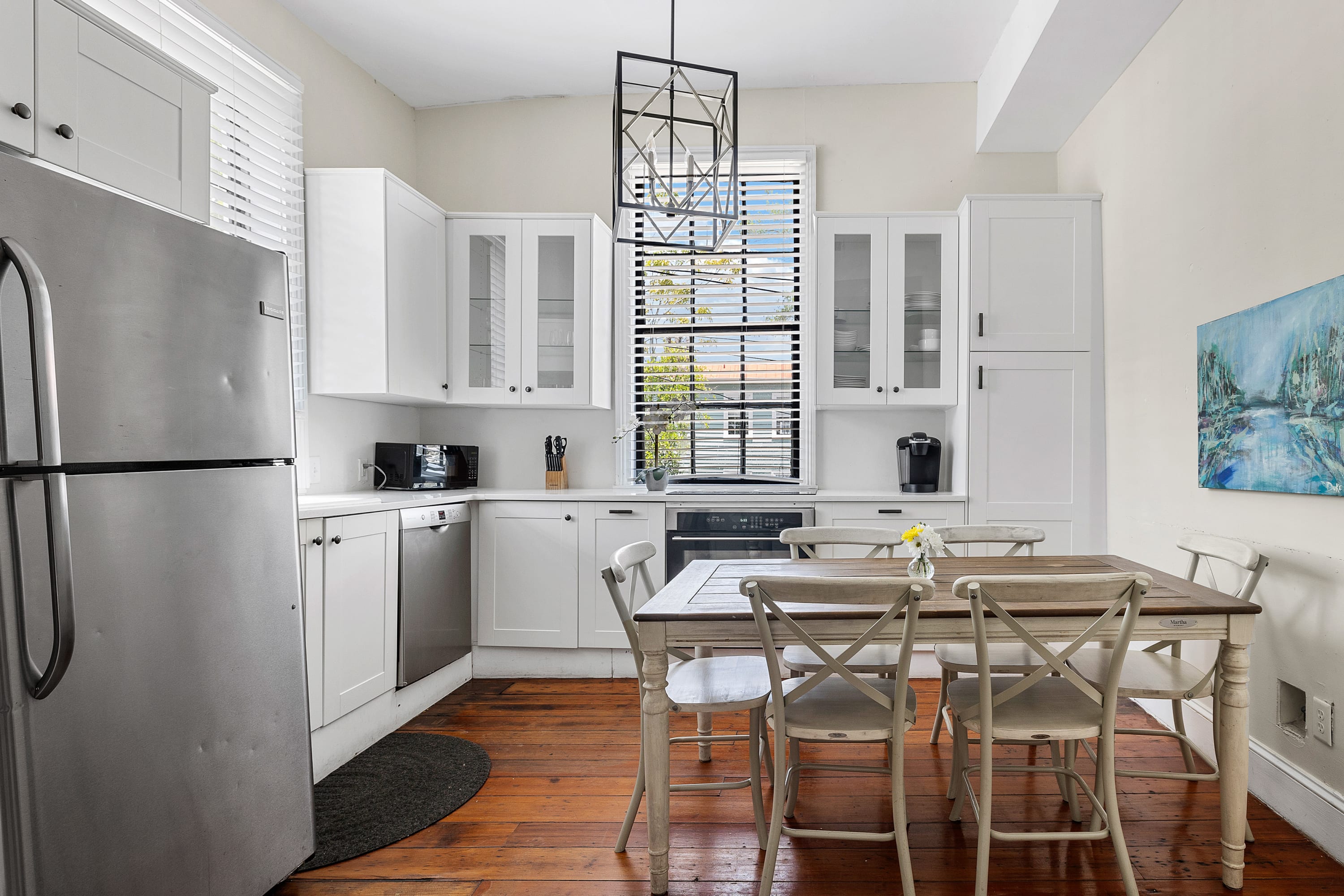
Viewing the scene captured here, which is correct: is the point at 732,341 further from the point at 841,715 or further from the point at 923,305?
the point at 841,715

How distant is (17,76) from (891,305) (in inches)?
139

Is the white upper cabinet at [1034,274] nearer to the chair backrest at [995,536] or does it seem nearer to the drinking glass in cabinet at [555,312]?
the chair backrest at [995,536]

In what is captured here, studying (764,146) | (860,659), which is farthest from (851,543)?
(764,146)

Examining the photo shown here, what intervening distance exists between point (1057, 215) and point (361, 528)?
11.6ft

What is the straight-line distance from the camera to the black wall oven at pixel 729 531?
3885mm

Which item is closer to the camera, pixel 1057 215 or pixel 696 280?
pixel 1057 215

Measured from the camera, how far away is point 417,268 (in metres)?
3.82

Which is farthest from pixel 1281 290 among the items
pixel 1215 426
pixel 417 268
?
pixel 417 268

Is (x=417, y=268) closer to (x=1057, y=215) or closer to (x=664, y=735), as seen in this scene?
(x=664, y=735)

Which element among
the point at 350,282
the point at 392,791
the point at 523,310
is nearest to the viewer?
the point at 392,791

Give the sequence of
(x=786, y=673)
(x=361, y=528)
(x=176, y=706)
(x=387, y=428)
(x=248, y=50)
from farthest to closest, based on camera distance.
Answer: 1. (x=387, y=428)
2. (x=786, y=673)
3. (x=248, y=50)
4. (x=361, y=528)
5. (x=176, y=706)

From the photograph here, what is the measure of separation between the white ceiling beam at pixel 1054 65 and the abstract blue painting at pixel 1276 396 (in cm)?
134

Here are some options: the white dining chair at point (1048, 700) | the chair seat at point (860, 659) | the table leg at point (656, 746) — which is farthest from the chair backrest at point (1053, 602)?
the table leg at point (656, 746)

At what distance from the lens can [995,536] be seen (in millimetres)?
2979
